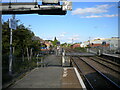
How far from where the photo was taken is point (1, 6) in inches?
370

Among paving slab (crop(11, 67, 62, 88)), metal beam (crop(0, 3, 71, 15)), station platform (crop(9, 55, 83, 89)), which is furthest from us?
metal beam (crop(0, 3, 71, 15))

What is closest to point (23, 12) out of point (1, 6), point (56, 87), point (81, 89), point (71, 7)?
point (1, 6)

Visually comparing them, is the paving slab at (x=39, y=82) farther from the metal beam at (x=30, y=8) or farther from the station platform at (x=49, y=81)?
the metal beam at (x=30, y=8)

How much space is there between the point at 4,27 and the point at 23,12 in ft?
13.5

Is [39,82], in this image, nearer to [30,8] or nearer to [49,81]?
[49,81]

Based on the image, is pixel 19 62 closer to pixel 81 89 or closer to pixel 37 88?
pixel 37 88

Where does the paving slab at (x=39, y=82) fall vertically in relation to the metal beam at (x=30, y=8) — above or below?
below

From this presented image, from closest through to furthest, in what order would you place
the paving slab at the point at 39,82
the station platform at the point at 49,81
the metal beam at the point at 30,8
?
the paving slab at the point at 39,82 → the station platform at the point at 49,81 → the metal beam at the point at 30,8

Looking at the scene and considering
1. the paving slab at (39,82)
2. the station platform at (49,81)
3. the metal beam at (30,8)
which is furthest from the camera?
the metal beam at (30,8)

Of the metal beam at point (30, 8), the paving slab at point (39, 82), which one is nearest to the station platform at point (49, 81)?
the paving slab at point (39, 82)

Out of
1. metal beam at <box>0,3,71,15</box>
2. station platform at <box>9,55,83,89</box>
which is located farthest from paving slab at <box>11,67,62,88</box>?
metal beam at <box>0,3,71,15</box>

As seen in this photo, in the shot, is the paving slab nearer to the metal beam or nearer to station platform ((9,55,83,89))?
station platform ((9,55,83,89))

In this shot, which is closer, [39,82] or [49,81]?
[39,82]

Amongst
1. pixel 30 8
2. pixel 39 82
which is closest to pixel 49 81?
pixel 39 82
